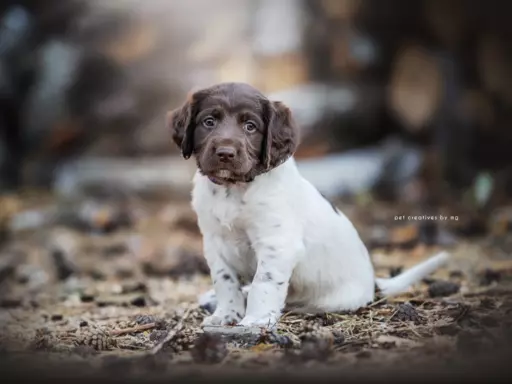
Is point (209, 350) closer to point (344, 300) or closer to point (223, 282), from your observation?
point (223, 282)

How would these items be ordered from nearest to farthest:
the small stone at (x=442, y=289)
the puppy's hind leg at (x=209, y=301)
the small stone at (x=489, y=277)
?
1. the puppy's hind leg at (x=209, y=301)
2. the small stone at (x=442, y=289)
3. the small stone at (x=489, y=277)

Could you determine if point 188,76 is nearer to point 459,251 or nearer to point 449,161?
point 449,161

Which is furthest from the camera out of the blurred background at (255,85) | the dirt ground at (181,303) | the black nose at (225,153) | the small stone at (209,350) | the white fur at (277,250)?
the blurred background at (255,85)

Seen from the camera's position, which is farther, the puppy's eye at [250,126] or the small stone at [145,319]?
the small stone at [145,319]

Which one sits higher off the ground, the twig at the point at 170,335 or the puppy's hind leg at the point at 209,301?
the puppy's hind leg at the point at 209,301

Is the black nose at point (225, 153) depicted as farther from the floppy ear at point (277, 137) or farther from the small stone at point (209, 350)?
the small stone at point (209, 350)

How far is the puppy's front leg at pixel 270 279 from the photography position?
2.74m

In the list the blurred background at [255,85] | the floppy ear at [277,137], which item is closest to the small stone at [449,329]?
the floppy ear at [277,137]

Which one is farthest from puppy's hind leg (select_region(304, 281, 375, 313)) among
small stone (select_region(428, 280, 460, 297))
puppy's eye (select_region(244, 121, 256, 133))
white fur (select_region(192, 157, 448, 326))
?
puppy's eye (select_region(244, 121, 256, 133))

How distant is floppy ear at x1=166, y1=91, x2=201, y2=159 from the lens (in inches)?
108

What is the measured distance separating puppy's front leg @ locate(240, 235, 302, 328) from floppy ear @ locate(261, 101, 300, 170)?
0.91ft

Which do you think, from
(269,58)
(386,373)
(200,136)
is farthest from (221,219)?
(269,58)

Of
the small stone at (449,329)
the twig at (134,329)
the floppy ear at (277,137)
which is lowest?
the small stone at (449,329)

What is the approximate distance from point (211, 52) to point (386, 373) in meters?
6.73
